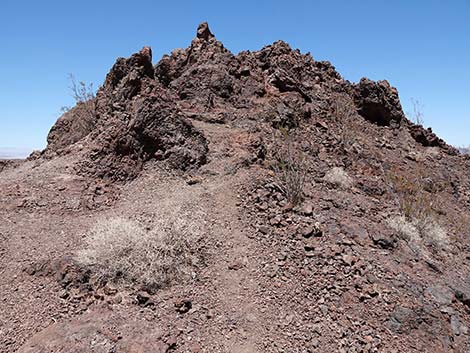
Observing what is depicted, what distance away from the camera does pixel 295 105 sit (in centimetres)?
1049

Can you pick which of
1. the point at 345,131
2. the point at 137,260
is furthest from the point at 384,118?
the point at 137,260

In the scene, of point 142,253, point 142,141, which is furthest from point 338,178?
point 142,253

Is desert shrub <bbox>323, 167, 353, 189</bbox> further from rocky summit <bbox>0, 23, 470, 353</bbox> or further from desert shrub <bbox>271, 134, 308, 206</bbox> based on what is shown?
desert shrub <bbox>271, 134, 308, 206</bbox>

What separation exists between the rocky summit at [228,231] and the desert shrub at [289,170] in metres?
0.04

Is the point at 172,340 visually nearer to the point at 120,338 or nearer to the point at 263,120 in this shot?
the point at 120,338

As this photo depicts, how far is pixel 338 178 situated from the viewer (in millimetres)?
8289

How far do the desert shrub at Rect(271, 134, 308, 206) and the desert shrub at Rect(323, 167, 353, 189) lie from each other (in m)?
0.55

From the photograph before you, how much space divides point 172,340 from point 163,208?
261 cm

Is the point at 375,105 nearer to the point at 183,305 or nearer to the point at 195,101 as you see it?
the point at 195,101

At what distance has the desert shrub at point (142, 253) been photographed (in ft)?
17.4

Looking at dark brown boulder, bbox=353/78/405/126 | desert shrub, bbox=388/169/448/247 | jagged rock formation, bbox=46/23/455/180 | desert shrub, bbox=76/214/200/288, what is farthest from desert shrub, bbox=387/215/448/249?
dark brown boulder, bbox=353/78/405/126

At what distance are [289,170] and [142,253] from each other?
3.10 m

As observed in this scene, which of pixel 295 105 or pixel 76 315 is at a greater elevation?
pixel 295 105

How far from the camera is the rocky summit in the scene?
481 cm
